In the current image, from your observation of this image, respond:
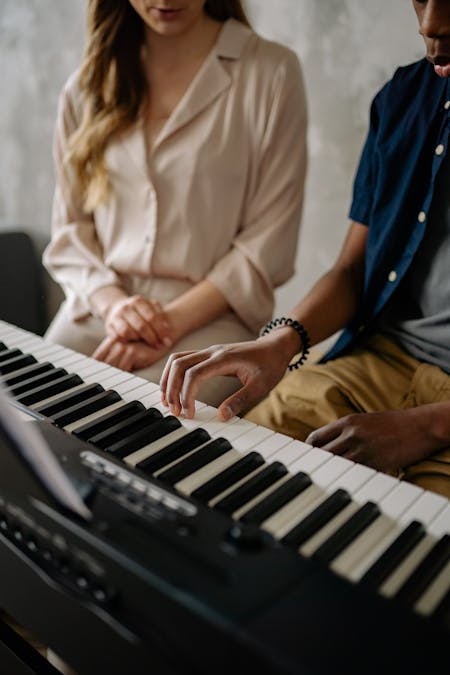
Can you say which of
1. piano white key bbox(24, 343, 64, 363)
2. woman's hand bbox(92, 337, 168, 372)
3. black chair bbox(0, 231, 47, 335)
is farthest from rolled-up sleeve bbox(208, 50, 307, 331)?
black chair bbox(0, 231, 47, 335)

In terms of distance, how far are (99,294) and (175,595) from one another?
1100 mm

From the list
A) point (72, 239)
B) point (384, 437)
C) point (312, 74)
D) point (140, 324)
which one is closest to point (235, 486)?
point (384, 437)

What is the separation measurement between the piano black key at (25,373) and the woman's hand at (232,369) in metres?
0.22

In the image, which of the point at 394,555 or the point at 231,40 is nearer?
the point at 394,555

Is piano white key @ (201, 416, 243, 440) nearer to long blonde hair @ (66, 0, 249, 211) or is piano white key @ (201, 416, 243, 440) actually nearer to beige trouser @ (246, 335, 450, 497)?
beige trouser @ (246, 335, 450, 497)

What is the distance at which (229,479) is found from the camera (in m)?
0.76

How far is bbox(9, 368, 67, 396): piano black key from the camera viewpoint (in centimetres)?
97

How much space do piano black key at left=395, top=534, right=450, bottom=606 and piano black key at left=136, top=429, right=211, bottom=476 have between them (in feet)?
1.01

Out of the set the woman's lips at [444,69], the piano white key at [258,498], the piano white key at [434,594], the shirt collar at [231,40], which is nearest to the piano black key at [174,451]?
the piano white key at [258,498]

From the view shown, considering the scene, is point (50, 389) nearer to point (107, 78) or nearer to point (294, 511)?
point (294, 511)

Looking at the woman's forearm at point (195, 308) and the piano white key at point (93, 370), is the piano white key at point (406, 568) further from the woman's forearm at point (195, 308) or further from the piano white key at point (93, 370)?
the woman's forearm at point (195, 308)

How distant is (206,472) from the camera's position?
2.56 feet

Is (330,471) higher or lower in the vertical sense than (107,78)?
lower

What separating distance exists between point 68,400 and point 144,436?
0.51ft
